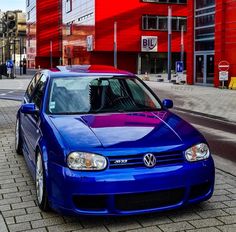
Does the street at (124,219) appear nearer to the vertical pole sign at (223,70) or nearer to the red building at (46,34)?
the vertical pole sign at (223,70)

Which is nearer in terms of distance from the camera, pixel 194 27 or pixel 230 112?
pixel 230 112

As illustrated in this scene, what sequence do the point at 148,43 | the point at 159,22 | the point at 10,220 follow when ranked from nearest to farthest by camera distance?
the point at 10,220
the point at 148,43
the point at 159,22

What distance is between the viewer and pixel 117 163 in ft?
14.5

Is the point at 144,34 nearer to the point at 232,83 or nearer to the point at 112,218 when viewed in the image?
the point at 232,83

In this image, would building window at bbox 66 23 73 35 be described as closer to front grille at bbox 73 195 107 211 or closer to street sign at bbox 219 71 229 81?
street sign at bbox 219 71 229 81

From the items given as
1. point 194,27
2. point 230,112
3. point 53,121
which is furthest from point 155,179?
point 194,27

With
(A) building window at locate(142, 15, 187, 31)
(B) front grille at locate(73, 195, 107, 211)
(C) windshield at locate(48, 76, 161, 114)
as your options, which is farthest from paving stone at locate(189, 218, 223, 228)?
(A) building window at locate(142, 15, 187, 31)

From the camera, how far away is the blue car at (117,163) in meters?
4.39

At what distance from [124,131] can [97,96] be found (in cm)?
118

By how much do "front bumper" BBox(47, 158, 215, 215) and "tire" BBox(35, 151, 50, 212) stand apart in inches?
11.0

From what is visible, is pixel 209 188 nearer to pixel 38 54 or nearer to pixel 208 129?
pixel 208 129

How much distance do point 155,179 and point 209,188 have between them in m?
0.77

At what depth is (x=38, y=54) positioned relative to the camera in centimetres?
9069

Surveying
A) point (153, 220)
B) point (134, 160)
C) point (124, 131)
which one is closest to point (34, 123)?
point (124, 131)
